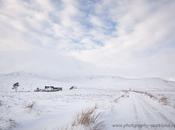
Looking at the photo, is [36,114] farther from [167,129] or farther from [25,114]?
[167,129]

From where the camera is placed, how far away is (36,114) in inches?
368

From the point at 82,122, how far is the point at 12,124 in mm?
2823

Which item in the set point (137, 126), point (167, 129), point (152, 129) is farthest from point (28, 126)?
point (167, 129)

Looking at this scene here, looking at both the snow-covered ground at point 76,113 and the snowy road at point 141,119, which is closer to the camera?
the snowy road at point 141,119

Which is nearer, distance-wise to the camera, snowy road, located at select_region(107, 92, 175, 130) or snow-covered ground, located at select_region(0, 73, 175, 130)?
snowy road, located at select_region(107, 92, 175, 130)

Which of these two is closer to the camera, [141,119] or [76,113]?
[141,119]

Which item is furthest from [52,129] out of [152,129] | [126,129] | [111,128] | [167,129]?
[167,129]

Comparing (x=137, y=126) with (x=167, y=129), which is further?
(x=137, y=126)

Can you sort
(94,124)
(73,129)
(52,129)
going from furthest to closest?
(94,124) → (52,129) → (73,129)

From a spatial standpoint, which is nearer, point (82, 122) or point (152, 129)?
point (152, 129)

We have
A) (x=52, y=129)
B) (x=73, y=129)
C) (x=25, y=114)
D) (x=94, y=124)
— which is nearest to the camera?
(x=73, y=129)

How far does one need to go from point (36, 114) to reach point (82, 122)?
3.31 metres

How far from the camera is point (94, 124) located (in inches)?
283

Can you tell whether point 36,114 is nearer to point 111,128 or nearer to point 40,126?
point 40,126
